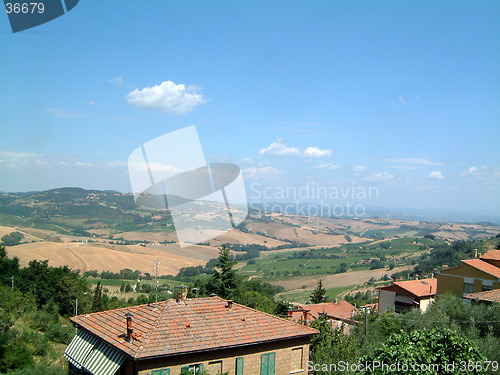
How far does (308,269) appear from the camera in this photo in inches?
3354

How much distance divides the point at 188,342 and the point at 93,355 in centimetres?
299

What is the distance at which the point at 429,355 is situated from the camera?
7336 millimetres

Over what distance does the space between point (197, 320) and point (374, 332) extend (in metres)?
8.47

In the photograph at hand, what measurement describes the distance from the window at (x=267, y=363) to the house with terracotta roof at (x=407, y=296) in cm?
1805

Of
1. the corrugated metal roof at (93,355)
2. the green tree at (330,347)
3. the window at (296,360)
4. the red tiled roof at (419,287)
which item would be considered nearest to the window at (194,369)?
the corrugated metal roof at (93,355)

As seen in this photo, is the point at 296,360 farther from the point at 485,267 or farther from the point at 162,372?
the point at 485,267

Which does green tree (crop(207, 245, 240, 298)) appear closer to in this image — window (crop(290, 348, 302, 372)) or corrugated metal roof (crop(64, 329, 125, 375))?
window (crop(290, 348, 302, 372))

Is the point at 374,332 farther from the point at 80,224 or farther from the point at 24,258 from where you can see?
the point at 80,224

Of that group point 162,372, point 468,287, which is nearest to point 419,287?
point 468,287

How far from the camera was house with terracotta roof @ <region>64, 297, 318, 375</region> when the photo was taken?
36.0ft

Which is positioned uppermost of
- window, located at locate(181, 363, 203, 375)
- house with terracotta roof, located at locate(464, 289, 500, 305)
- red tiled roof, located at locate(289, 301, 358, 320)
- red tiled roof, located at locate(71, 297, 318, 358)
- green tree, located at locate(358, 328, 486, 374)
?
green tree, located at locate(358, 328, 486, 374)

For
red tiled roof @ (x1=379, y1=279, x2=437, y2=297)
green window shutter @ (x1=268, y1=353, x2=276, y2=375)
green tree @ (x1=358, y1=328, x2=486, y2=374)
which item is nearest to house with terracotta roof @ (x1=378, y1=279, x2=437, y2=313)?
red tiled roof @ (x1=379, y1=279, x2=437, y2=297)

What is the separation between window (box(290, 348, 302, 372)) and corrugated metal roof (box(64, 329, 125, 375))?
544cm

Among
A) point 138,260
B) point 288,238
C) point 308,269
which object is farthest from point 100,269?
point 288,238
